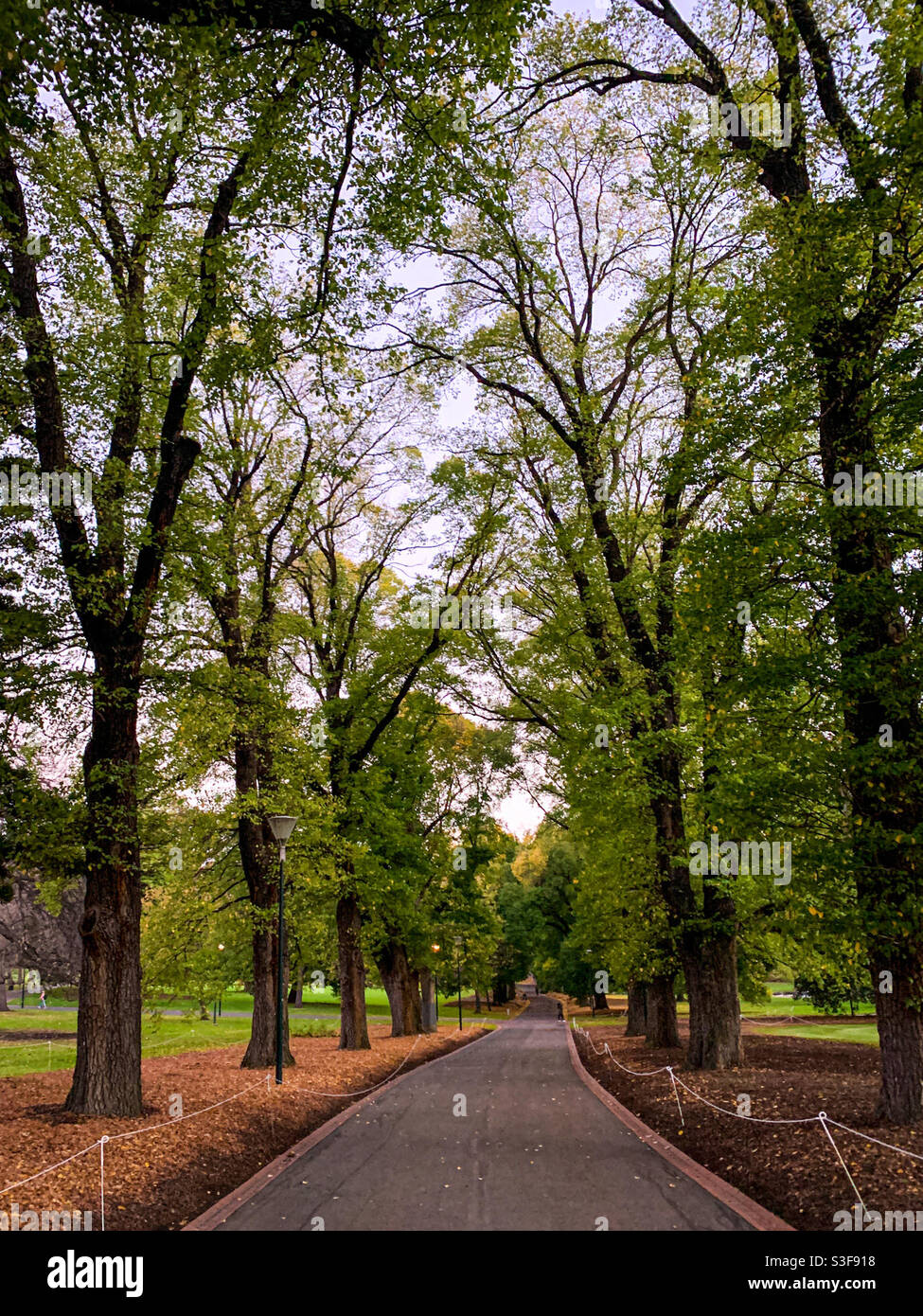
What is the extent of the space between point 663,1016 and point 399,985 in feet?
38.0

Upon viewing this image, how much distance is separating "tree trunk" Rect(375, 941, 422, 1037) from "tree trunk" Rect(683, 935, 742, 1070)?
15.7m

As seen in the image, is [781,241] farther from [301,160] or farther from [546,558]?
[546,558]

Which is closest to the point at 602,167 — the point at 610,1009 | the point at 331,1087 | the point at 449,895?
the point at 331,1087

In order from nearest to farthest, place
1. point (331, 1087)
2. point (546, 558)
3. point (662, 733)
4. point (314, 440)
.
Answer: point (662, 733)
point (331, 1087)
point (546, 558)
point (314, 440)

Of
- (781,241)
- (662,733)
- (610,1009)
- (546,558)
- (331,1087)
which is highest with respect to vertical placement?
(781,241)

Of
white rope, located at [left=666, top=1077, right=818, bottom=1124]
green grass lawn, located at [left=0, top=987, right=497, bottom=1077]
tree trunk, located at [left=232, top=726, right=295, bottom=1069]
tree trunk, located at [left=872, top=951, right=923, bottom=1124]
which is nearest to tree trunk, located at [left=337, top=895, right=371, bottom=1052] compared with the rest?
green grass lawn, located at [left=0, top=987, right=497, bottom=1077]

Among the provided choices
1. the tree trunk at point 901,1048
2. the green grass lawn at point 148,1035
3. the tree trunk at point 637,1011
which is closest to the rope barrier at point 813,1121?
the tree trunk at point 901,1048

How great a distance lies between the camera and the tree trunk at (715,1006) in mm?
13938

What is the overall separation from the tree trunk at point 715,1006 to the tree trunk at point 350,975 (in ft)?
33.6

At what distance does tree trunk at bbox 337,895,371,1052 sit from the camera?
21.8 metres

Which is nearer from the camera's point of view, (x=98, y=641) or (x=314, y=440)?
(x=98, y=641)

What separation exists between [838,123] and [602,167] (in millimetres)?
8177

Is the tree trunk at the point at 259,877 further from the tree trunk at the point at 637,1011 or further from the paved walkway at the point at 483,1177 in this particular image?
the tree trunk at the point at 637,1011
